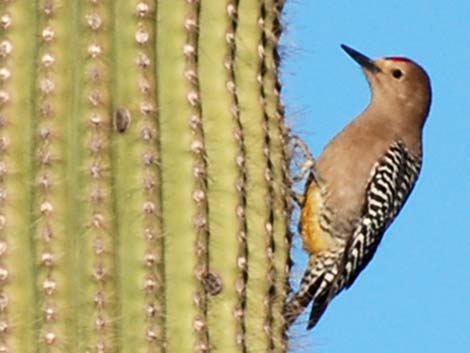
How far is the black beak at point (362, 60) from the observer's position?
21.0 feet

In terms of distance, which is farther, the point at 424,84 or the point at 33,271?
the point at 424,84

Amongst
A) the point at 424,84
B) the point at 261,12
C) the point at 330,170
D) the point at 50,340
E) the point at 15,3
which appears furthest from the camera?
the point at 424,84

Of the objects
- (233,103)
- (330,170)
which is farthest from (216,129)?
(330,170)

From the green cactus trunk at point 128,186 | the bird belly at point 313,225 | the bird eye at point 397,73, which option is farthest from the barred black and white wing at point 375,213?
the green cactus trunk at point 128,186

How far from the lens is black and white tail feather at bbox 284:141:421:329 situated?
586 centimetres

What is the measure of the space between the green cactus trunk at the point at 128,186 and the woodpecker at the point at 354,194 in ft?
7.91

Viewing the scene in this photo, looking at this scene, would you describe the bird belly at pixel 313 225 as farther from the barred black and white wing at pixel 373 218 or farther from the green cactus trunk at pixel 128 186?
the green cactus trunk at pixel 128 186

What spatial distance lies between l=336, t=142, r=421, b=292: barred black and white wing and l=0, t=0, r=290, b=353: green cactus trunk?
269 centimetres

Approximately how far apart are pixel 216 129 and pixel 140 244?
15.1 inches

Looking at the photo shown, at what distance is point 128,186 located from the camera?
3.06m

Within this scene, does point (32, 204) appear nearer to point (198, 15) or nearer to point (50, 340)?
point (50, 340)

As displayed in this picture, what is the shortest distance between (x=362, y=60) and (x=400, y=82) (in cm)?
23

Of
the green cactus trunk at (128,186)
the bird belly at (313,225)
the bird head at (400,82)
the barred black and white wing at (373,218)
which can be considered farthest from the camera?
the bird head at (400,82)

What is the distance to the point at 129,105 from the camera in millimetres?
3109
